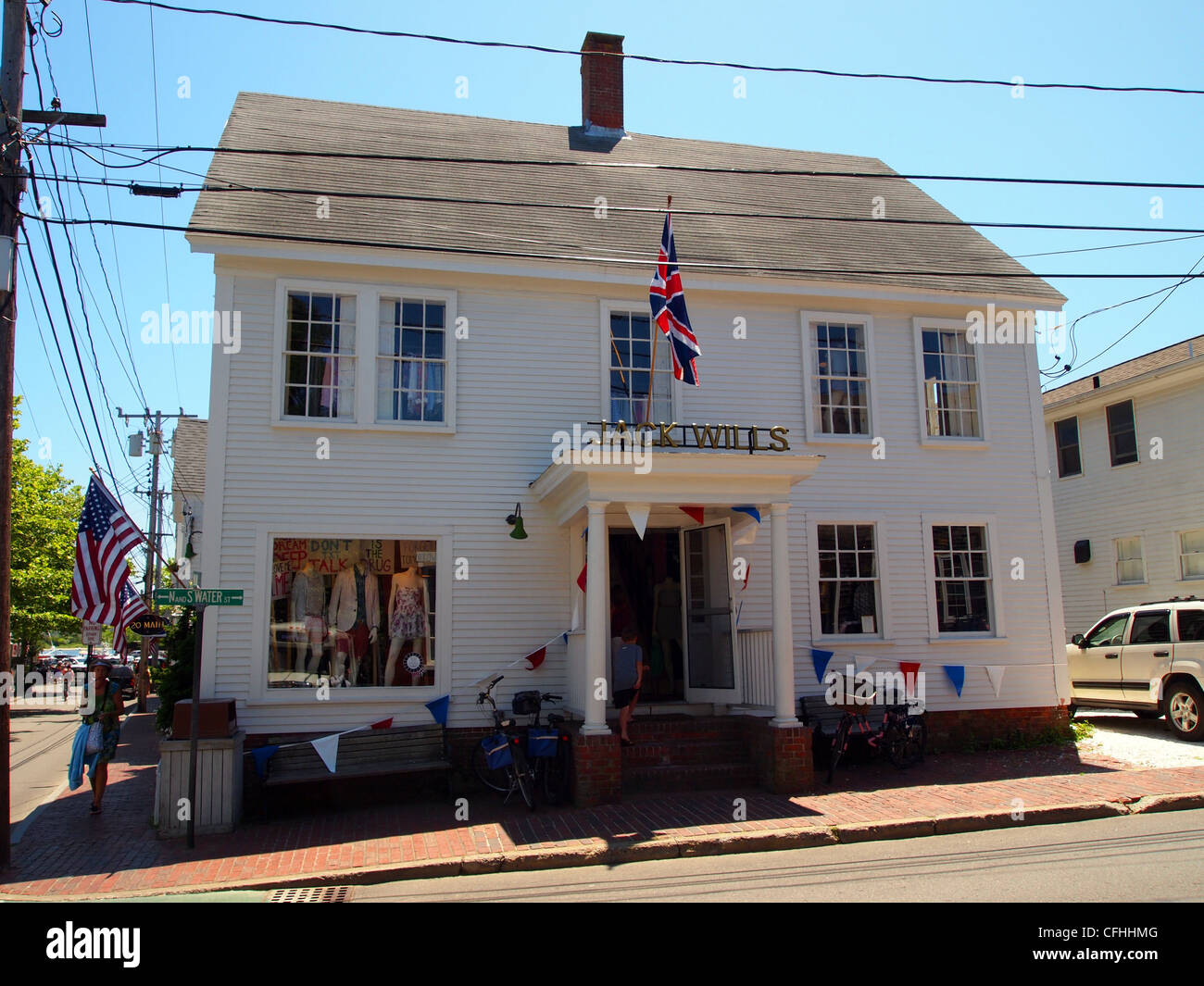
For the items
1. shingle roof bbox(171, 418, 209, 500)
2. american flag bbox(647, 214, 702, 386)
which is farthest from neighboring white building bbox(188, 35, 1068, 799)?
shingle roof bbox(171, 418, 209, 500)

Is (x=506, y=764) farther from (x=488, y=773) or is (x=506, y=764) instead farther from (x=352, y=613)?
(x=352, y=613)

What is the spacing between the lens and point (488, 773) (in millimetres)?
11258

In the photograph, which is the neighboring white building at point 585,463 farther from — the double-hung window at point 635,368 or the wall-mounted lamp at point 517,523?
the wall-mounted lamp at point 517,523

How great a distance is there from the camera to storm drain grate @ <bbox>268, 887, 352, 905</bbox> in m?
7.05

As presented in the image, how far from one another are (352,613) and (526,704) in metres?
2.57

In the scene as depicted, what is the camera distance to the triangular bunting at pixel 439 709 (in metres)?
11.4

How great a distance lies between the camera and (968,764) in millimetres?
12141

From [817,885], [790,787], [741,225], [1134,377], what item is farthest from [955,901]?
[1134,377]

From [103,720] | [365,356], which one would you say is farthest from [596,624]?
[103,720]

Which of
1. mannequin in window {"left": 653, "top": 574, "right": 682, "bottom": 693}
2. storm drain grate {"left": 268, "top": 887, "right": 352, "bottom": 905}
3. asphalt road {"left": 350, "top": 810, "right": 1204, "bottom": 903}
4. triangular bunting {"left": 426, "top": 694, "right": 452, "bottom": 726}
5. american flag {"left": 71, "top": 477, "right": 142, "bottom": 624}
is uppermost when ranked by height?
american flag {"left": 71, "top": 477, "right": 142, "bottom": 624}

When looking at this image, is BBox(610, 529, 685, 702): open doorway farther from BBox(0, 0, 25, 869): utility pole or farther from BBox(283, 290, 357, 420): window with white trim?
BBox(0, 0, 25, 869): utility pole

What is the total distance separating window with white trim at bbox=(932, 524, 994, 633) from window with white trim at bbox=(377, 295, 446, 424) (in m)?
7.69

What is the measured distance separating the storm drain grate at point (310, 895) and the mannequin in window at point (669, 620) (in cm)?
640

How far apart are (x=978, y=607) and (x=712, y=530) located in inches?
174
